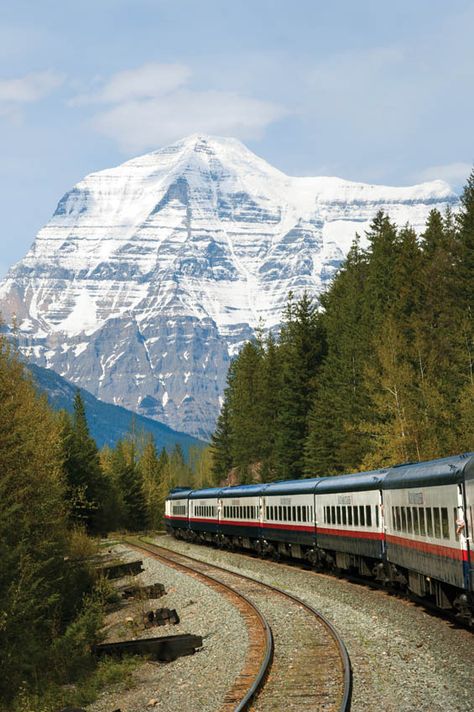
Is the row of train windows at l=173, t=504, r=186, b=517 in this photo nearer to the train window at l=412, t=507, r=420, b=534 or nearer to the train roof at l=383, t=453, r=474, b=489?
the train roof at l=383, t=453, r=474, b=489

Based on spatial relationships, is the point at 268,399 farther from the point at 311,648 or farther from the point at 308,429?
the point at 311,648

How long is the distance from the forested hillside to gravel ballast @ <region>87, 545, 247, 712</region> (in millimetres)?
27274

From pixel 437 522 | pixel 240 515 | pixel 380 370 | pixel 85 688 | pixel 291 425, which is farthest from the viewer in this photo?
pixel 291 425

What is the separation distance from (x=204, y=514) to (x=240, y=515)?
494 inches

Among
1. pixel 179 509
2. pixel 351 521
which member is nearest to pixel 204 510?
pixel 179 509

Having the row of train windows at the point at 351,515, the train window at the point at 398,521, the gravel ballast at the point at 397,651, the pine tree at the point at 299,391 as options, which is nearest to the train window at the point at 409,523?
the train window at the point at 398,521

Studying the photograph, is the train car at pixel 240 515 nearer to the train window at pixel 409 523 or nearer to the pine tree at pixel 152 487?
the train window at pixel 409 523

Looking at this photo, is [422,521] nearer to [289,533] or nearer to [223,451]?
[289,533]

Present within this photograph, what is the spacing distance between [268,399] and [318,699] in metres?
92.1

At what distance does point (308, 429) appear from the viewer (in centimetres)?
9238

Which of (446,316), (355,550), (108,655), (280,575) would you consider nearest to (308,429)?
(446,316)

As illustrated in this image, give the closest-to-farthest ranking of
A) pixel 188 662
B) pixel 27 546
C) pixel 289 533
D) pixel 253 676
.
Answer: pixel 253 676, pixel 188 662, pixel 27 546, pixel 289 533

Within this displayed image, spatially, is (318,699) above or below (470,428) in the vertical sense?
below

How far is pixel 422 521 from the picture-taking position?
970 inches
